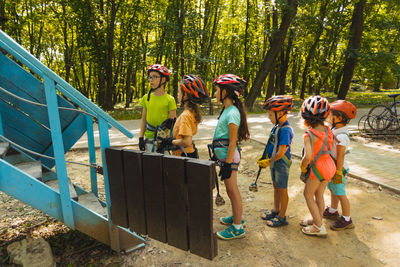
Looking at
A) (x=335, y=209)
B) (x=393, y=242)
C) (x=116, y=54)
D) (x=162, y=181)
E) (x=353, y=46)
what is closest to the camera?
(x=162, y=181)

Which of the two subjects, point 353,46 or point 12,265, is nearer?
point 12,265

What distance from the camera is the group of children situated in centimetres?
275

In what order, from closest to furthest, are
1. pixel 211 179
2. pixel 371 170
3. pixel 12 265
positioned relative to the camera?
pixel 211 179 → pixel 12 265 → pixel 371 170

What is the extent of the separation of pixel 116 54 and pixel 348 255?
18.8 metres

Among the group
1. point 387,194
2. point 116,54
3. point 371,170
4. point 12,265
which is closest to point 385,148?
point 371,170

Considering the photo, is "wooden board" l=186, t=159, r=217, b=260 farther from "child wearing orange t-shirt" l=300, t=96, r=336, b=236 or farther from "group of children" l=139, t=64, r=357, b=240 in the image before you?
"child wearing orange t-shirt" l=300, t=96, r=336, b=236

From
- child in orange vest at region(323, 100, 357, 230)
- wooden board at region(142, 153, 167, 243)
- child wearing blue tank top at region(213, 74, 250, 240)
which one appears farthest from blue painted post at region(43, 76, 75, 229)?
child in orange vest at region(323, 100, 357, 230)

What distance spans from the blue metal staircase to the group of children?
2.58 ft

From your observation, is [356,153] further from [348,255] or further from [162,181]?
Answer: [162,181]

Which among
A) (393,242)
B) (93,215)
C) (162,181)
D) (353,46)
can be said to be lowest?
(393,242)

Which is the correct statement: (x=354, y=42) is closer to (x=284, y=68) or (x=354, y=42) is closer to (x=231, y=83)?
(x=284, y=68)

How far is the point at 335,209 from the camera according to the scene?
11.3ft

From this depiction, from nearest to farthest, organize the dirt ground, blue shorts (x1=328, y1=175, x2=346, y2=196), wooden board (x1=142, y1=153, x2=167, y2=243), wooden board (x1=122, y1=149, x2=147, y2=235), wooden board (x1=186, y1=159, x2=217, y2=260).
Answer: wooden board (x1=186, y1=159, x2=217, y2=260) → wooden board (x1=142, y1=153, x2=167, y2=243) → wooden board (x1=122, y1=149, x2=147, y2=235) → the dirt ground → blue shorts (x1=328, y1=175, x2=346, y2=196)

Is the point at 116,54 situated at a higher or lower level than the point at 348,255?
higher
